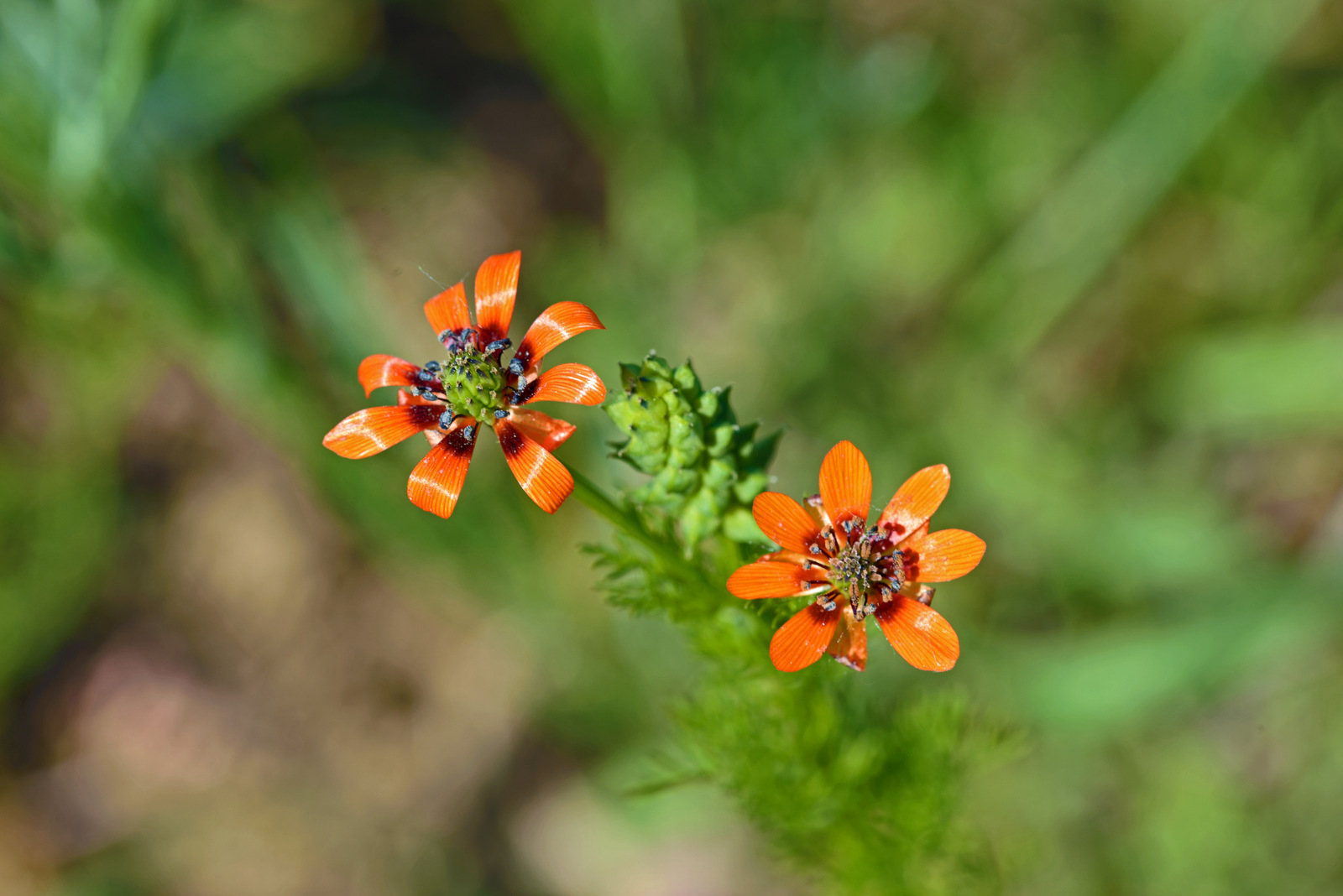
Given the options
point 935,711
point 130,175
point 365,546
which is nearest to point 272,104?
point 130,175

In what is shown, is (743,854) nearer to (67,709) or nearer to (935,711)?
(935,711)

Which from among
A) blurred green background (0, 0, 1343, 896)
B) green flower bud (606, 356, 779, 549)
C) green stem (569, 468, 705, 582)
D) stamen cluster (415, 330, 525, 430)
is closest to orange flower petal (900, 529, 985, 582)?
green flower bud (606, 356, 779, 549)

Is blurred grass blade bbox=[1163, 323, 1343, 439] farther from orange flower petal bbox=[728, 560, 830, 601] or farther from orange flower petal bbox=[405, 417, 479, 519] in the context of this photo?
orange flower petal bbox=[405, 417, 479, 519]

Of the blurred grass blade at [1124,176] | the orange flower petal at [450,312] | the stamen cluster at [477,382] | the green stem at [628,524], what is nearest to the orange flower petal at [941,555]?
the green stem at [628,524]

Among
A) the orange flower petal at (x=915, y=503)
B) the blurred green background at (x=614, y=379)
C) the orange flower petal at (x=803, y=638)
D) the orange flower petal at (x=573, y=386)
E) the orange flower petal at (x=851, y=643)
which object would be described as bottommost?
the orange flower petal at (x=803, y=638)

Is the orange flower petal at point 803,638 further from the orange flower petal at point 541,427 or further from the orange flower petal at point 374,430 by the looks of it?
the orange flower petal at point 374,430
